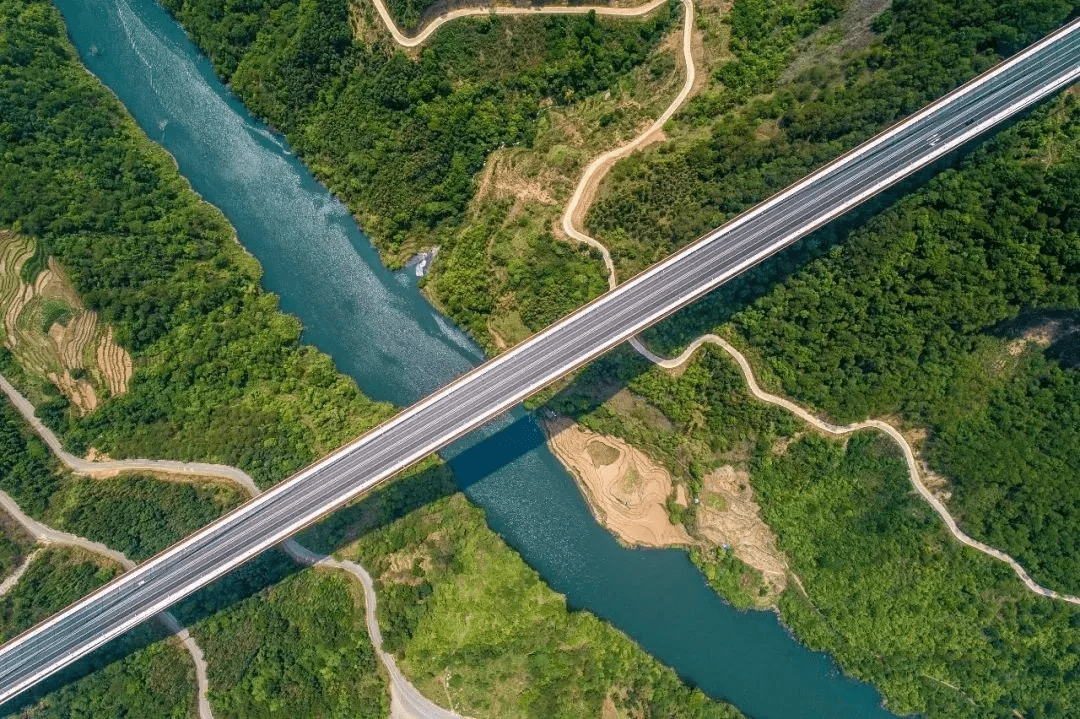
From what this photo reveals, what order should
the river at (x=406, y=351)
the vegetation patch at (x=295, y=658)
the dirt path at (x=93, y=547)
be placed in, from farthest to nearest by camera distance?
the river at (x=406, y=351)
the dirt path at (x=93, y=547)
the vegetation patch at (x=295, y=658)

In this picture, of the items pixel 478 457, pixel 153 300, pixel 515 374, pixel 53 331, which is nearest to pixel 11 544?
pixel 53 331

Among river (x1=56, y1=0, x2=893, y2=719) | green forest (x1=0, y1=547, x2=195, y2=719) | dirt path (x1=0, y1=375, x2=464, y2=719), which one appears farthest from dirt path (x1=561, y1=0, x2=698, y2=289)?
green forest (x1=0, y1=547, x2=195, y2=719)


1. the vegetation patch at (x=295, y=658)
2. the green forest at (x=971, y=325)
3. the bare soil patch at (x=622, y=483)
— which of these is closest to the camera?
the green forest at (x=971, y=325)

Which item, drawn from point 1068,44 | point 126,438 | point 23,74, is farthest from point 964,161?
point 23,74

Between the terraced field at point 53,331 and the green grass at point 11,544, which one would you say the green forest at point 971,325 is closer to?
the terraced field at point 53,331

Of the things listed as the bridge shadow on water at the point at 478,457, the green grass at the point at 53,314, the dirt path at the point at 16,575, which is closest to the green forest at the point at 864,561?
the bridge shadow on water at the point at 478,457

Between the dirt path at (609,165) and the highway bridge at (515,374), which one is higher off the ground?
the dirt path at (609,165)

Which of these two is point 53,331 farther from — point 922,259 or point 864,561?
point 864,561
